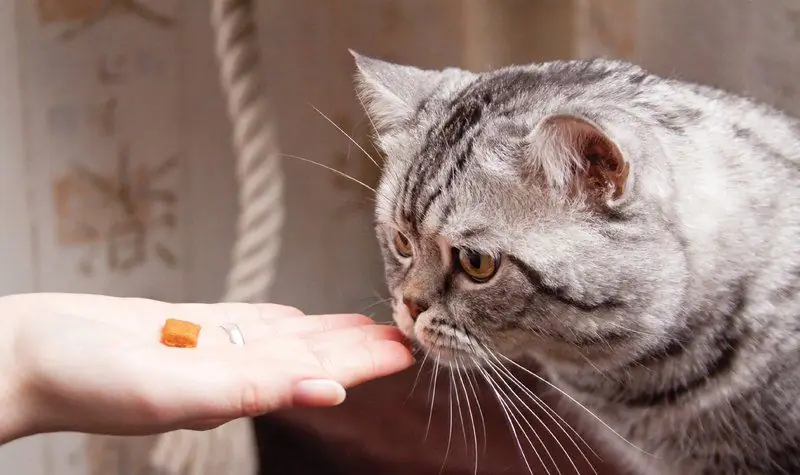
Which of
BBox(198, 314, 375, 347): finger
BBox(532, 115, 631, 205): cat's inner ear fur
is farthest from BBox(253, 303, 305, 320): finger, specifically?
BBox(532, 115, 631, 205): cat's inner ear fur

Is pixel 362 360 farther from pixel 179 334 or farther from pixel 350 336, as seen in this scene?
pixel 179 334

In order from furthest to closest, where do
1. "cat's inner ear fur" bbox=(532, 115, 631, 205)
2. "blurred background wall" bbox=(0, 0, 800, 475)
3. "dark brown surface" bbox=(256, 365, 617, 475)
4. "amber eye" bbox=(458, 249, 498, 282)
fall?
"blurred background wall" bbox=(0, 0, 800, 475)
"dark brown surface" bbox=(256, 365, 617, 475)
"amber eye" bbox=(458, 249, 498, 282)
"cat's inner ear fur" bbox=(532, 115, 631, 205)

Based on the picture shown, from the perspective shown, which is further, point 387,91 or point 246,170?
point 246,170

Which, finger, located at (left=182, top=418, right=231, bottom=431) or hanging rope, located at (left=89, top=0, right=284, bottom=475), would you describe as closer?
finger, located at (left=182, top=418, right=231, bottom=431)

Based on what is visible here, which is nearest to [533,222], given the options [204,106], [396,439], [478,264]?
[478,264]

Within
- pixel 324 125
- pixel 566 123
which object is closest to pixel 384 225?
pixel 566 123

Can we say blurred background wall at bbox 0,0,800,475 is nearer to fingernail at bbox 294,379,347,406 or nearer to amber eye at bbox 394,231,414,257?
amber eye at bbox 394,231,414,257

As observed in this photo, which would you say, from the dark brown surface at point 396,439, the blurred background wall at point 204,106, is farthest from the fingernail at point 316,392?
the blurred background wall at point 204,106
